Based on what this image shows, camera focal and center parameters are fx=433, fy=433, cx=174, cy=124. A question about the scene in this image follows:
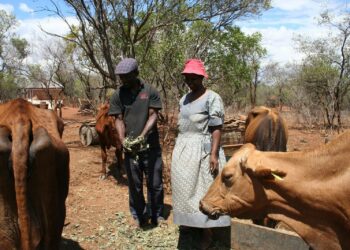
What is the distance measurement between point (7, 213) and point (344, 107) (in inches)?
1022

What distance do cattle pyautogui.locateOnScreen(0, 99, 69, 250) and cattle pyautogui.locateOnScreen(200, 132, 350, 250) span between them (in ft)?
4.77

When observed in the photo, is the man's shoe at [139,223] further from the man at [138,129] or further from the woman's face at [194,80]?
the woman's face at [194,80]

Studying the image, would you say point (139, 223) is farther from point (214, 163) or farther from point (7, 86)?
point (7, 86)

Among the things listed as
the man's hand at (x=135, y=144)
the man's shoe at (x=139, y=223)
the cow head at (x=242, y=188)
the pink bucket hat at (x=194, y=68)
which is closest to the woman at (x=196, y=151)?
the pink bucket hat at (x=194, y=68)

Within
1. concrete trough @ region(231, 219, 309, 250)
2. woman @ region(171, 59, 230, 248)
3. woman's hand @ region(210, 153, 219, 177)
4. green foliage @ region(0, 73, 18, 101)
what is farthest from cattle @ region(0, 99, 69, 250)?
green foliage @ region(0, 73, 18, 101)

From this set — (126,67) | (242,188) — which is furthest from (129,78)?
(242,188)

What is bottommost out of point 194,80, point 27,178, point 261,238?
point 261,238

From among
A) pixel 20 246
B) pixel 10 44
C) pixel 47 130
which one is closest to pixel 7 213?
pixel 20 246

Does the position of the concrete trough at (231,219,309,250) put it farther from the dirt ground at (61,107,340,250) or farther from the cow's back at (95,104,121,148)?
the cow's back at (95,104,121,148)

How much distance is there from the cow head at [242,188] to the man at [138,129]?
2.16 meters

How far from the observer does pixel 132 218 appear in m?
5.98

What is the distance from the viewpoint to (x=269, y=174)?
109 inches

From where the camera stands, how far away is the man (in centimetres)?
519

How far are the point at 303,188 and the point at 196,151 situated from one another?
1.95m
